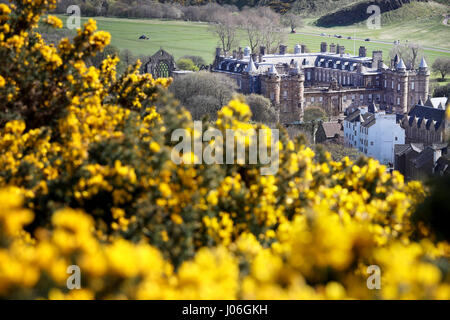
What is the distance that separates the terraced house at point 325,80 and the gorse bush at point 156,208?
53975 millimetres

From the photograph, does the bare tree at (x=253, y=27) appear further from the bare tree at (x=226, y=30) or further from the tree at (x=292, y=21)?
the tree at (x=292, y=21)

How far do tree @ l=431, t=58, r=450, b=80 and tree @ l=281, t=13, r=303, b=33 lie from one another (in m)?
29.1

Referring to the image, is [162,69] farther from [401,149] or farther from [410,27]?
[410,27]

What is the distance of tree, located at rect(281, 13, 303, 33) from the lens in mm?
108625

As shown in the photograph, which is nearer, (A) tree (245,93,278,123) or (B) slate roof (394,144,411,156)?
(B) slate roof (394,144,411,156)

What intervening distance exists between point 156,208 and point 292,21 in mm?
106047

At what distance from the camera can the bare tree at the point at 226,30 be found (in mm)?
98938

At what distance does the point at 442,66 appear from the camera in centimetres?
8412

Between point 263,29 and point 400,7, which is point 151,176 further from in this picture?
point 400,7

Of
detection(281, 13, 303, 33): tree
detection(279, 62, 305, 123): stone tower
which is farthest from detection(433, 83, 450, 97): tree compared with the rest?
detection(281, 13, 303, 33): tree

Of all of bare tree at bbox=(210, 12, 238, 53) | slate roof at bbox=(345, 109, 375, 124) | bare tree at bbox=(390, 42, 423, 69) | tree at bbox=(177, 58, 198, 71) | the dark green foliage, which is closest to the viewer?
the dark green foliage

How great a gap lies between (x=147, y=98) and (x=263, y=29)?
94611 mm

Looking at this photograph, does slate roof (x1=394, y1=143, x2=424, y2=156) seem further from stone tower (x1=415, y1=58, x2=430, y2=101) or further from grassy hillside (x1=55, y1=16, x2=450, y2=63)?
grassy hillside (x1=55, y1=16, x2=450, y2=63)

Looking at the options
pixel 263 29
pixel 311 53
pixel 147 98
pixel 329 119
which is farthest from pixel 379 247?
pixel 263 29
